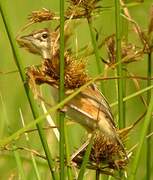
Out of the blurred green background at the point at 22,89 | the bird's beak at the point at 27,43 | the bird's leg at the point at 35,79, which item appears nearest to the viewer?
the bird's leg at the point at 35,79

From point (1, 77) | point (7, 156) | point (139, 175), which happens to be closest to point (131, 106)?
point (139, 175)

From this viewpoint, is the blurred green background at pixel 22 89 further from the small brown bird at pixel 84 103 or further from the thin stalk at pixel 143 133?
the thin stalk at pixel 143 133

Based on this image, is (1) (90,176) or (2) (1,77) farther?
(2) (1,77)

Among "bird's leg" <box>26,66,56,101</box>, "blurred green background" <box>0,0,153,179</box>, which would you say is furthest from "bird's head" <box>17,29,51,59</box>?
"blurred green background" <box>0,0,153,179</box>

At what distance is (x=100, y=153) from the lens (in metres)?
2.01

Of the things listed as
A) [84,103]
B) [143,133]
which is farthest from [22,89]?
[143,133]

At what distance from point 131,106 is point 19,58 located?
1.89 metres

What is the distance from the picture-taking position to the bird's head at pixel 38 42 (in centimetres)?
195

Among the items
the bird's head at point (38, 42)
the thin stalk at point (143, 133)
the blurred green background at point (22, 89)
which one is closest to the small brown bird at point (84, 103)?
the bird's head at point (38, 42)

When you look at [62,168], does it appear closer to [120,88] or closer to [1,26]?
[120,88]

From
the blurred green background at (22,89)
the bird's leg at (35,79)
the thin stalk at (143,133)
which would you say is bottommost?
the blurred green background at (22,89)

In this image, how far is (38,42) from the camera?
1994mm

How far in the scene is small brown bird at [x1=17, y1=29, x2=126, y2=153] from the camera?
1953 mm

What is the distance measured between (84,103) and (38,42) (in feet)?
0.62
